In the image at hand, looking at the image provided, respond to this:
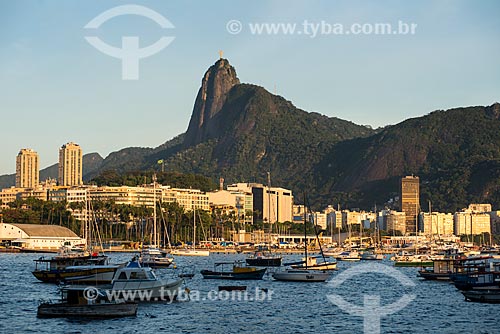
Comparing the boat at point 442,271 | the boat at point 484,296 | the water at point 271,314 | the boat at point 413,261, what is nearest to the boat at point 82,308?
the water at point 271,314

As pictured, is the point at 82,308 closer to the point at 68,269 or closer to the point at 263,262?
the point at 68,269

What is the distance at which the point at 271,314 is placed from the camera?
65125 millimetres

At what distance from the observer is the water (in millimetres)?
56438

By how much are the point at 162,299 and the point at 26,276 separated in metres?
35.2

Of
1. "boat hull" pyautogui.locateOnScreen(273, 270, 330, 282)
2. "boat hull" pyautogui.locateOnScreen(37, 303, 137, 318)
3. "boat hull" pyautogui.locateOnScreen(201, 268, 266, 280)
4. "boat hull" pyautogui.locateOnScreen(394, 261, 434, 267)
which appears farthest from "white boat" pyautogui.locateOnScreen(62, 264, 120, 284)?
"boat hull" pyautogui.locateOnScreen(394, 261, 434, 267)

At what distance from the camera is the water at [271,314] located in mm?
56438

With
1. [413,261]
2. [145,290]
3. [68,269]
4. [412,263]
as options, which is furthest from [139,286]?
[413,261]

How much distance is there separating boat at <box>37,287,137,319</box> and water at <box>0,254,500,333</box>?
544 millimetres

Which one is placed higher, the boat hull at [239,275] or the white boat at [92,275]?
the white boat at [92,275]

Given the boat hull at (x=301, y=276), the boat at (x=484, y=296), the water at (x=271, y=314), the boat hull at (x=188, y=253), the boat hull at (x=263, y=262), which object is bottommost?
the water at (x=271, y=314)

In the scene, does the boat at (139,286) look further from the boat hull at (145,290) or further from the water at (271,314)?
the water at (271,314)

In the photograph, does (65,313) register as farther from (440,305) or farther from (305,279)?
(305,279)

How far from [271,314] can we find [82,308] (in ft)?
47.0

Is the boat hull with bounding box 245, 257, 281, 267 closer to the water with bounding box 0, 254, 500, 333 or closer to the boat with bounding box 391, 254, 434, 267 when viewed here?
the boat with bounding box 391, 254, 434, 267
